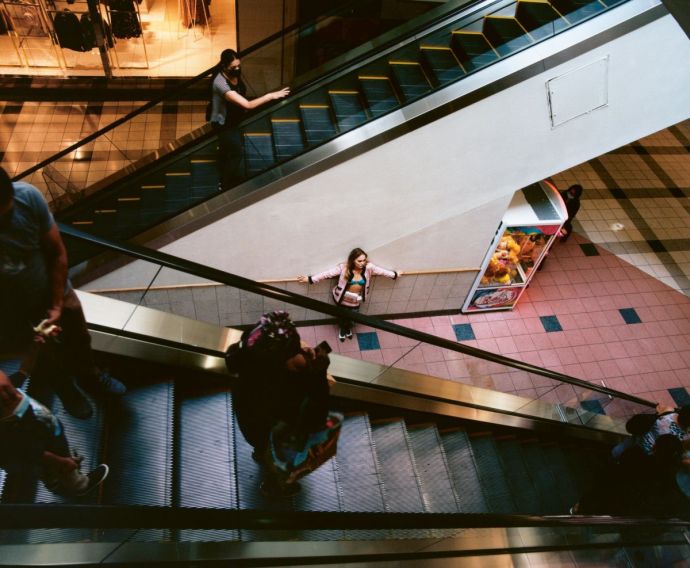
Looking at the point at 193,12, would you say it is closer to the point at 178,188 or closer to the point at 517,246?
the point at 178,188

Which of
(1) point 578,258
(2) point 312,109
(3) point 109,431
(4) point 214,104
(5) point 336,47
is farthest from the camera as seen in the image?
(1) point 578,258

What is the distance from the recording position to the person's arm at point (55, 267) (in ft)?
7.09

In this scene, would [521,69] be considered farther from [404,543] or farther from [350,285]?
[404,543]

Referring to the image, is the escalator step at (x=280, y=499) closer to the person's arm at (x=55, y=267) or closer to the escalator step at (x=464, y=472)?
the person's arm at (x=55, y=267)

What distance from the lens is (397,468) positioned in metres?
3.88

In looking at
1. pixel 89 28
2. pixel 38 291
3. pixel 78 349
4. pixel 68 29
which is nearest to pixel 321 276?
pixel 78 349

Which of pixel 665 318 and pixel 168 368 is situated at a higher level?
pixel 168 368

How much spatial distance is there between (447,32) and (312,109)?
1507 mm

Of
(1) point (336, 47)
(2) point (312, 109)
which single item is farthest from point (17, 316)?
(1) point (336, 47)

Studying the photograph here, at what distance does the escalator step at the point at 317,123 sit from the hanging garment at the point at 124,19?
17.7 feet

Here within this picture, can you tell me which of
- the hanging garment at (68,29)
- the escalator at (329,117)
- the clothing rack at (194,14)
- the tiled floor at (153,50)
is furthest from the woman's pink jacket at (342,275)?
the clothing rack at (194,14)

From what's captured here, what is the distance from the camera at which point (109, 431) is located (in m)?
2.68

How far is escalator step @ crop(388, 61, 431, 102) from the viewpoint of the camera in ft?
15.5

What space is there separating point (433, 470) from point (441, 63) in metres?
3.66
